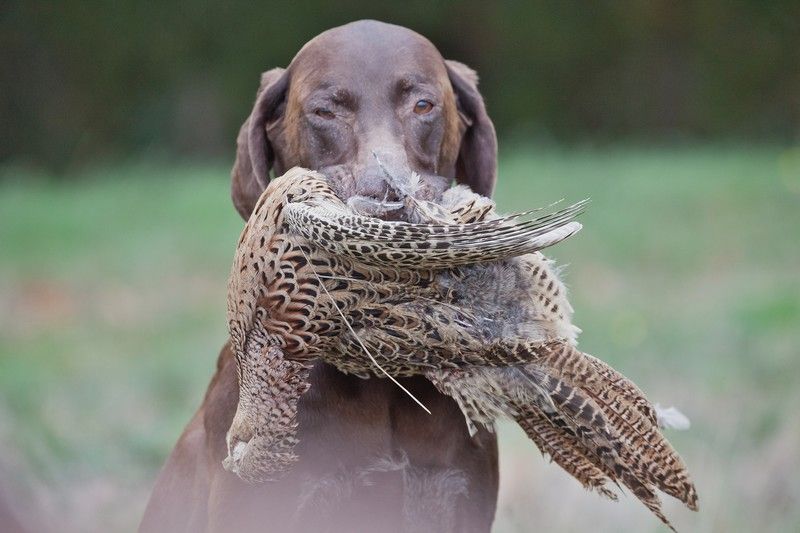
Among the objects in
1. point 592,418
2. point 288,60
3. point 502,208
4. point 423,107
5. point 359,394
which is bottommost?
point 288,60

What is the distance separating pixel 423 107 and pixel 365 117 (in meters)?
0.20

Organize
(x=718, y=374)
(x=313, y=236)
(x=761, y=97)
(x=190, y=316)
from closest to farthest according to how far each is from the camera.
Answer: (x=313, y=236)
(x=718, y=374)
(x=190, y=316)
(x=761, y=97)

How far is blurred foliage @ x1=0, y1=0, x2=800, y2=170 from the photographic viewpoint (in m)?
15.4

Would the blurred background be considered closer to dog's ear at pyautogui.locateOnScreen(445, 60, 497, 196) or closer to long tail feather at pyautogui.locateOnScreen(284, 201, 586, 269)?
long tail feather at pyautogui.locateOnScreen(284, 201, 586, 269)

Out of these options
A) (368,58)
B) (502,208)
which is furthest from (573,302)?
(368,58)

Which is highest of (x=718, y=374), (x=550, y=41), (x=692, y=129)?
(x=718, y=374)

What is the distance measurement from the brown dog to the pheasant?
0.88ft

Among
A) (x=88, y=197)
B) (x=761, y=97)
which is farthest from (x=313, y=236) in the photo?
(x=761, y=97)

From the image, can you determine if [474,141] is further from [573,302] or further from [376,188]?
[573,302]

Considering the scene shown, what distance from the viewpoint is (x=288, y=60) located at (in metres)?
15.3

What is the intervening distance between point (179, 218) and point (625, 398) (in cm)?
794

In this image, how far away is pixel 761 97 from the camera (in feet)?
49.6

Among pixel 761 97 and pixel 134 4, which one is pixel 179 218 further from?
pixel 761 97

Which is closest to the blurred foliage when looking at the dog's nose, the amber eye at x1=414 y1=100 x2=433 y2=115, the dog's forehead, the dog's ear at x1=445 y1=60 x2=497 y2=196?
the dog's ear at x1=445 y1=60 x2=497 y2=196
